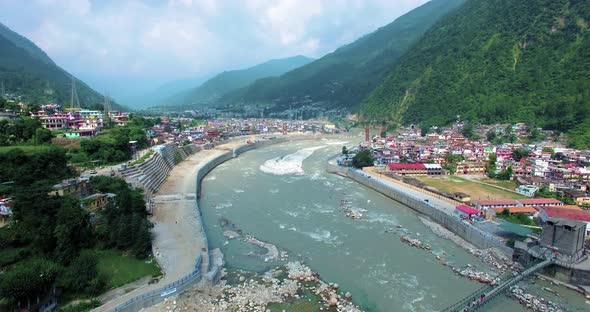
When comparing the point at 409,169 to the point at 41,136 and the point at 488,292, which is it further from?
the point at 41,136

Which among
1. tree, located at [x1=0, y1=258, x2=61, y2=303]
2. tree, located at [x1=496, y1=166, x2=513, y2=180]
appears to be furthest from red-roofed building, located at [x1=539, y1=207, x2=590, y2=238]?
tree, located at [x1=0, y1=258, x2=61, y2=303]

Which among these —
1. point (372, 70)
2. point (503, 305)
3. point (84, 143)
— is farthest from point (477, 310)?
point (372, 70)

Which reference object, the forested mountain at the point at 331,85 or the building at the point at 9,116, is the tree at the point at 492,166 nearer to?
Result: the building at the point at 9,116

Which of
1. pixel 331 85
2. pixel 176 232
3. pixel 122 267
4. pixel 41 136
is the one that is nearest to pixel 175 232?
pixel 176 232

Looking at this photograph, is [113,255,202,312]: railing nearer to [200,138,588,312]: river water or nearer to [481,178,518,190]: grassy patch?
[200,138,588,312]: river water

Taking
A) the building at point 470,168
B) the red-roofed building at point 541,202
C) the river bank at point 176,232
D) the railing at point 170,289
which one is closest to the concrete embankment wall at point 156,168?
the river bank at point 176,232

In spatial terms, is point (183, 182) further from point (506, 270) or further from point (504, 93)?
point (504, 93)
